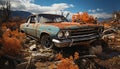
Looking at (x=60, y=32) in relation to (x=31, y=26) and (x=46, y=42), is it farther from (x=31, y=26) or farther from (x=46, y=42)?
(x=31, y=26)

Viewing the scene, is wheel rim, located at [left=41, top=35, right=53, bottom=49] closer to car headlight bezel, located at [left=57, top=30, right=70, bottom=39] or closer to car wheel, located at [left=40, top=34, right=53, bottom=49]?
car wheel, located at [left=40, top=34, right=53, bottom=49]

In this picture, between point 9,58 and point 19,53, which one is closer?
point 9,58

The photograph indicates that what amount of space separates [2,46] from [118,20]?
26408mm

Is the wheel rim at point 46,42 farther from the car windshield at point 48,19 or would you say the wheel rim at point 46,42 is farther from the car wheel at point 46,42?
the car windshield at point 48,19

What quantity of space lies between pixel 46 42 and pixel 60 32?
3.98 ft

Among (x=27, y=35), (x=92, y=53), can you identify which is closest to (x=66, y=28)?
(x=92, y=53)

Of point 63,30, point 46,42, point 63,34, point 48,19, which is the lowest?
point 46,42

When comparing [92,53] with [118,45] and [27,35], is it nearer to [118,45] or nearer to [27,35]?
[118,45]

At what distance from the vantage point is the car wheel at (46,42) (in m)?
8.87

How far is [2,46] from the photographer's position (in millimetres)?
8781

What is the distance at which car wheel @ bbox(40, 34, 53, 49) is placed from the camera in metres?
8.87

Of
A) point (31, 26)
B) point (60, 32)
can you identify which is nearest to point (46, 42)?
point (60, 32)

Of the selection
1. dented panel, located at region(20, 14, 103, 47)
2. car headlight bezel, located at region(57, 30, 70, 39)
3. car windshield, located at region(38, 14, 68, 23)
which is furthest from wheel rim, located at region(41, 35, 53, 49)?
car windshield, located at region(38, 14, 68, 23)

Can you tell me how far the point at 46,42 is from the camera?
920 centimetres
